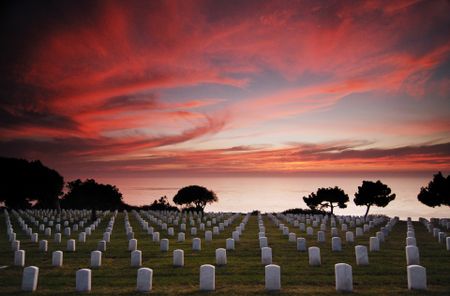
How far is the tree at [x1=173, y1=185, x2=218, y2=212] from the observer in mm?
76250

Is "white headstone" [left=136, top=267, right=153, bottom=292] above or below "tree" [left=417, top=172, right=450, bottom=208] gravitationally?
below

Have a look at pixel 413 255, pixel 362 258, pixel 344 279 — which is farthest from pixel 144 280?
pixel 413 255

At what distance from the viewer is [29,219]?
4384cm

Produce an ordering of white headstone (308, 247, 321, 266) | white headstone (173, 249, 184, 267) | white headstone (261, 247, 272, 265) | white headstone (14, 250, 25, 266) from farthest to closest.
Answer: white headstone (261, 247, 272, 265) → white headstone (14, 250, 25, 266) → white headstone (173, 249, 184, 267) → white headstone (308, 247, 321, 266)

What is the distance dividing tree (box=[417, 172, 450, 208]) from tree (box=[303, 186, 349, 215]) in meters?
15.2

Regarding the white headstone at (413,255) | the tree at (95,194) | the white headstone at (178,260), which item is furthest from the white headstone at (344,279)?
the tree at (95,194)

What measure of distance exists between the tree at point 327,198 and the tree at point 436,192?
15228mm

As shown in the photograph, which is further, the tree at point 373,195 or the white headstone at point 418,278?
the tree at point 373,195

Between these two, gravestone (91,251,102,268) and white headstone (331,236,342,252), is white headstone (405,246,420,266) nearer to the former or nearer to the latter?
white headstone (331,236,342,252)

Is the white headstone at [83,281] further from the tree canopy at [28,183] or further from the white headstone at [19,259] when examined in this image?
the tree canopy at [28,183]

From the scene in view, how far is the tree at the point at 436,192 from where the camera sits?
56812mm

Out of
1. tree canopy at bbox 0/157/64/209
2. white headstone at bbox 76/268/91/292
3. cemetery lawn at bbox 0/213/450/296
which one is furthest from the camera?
tree canopy at bbox 0/157/64/209

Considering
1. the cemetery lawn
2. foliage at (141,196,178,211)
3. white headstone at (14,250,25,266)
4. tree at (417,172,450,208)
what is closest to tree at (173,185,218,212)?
foliage at (141,196,178,211)

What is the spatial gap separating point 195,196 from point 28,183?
27513mm
